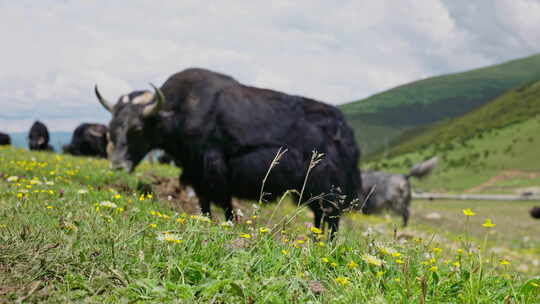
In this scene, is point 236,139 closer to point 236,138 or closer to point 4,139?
point 236,138

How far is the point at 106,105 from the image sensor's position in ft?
29.9

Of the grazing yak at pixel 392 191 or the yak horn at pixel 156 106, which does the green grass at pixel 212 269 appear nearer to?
the yak horn at pixel 156 106

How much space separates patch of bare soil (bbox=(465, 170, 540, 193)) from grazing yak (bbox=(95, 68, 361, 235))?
38.1 metres

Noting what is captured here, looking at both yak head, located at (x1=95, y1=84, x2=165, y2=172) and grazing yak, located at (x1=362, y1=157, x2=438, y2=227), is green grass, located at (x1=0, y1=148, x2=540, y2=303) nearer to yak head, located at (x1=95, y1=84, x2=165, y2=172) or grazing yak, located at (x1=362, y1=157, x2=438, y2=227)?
yak head, located at (x1=95, y1=84, x2=165, y2=172)

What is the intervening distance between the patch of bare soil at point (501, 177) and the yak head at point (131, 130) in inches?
1541

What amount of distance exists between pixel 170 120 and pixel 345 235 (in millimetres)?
4929

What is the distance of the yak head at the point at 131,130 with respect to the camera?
8.38 m

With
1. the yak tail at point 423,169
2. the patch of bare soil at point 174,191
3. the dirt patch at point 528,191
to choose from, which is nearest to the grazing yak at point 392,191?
the yak tail at point 423,169

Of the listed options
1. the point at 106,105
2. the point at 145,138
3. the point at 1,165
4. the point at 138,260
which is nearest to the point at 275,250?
the point at 138,260

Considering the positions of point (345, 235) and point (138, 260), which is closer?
point (138, 260)

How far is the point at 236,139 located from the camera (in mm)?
7398

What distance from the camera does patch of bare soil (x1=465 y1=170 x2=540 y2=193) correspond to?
42.7 m

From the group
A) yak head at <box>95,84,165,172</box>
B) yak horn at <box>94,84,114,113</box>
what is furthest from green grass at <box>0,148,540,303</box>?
yak horn at <box>94,84,114,113</box>

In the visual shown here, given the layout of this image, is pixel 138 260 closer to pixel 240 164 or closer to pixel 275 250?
pixel 275 250
